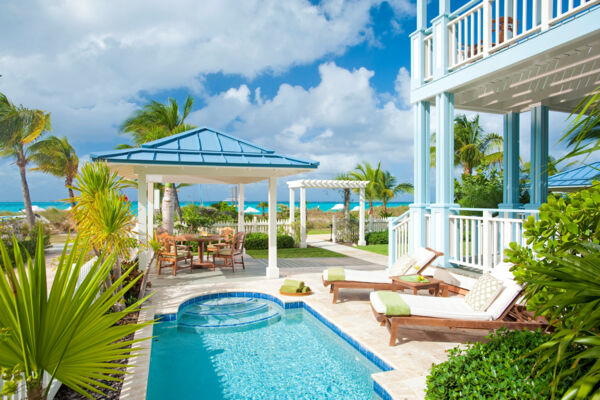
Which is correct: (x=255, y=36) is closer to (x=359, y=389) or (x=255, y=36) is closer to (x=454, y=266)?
(x=454, y=266)

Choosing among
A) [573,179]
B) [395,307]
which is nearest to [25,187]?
[395,307]

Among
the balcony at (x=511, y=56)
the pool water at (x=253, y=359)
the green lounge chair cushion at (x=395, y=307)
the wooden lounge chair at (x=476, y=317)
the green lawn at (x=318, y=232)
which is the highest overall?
the balcony at (x=511, y=56)

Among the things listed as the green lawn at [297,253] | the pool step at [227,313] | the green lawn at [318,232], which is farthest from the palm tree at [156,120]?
the green lawn at [318,232]

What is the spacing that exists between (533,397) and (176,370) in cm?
392

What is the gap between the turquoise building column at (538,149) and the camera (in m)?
9.01

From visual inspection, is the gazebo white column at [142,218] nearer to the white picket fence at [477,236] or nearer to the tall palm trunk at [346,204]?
the white picket fence at [477,236]

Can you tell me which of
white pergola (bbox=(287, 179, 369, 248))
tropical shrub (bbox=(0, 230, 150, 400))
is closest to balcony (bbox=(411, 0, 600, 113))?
tropical shrub (bbox=(0, 230, 150, 400))

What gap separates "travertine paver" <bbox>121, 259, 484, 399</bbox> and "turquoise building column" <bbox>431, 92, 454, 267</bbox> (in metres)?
1.90

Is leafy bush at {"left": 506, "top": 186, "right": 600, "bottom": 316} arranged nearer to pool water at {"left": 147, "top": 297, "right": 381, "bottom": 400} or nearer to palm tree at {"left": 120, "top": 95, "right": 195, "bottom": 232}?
pool water at {"left": 147, "top": 297, "right": 381, "bottom": 400}

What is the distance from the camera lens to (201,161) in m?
7.79

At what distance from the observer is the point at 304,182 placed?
16.3 meters

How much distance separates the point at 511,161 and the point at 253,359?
8.26 meters

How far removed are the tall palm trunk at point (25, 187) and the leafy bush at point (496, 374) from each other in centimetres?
2281

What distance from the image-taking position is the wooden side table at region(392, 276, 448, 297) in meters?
6.08
